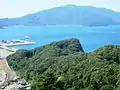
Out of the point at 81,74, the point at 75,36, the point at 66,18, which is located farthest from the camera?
the point at 66,18

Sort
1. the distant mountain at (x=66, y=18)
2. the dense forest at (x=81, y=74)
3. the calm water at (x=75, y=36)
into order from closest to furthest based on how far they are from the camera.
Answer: the dense forest at (x=81, y=74) → the calm water at (x=75, y=36) → the distant mountain at (x=66, y=18)

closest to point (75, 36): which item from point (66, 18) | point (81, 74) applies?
point (66, 18)

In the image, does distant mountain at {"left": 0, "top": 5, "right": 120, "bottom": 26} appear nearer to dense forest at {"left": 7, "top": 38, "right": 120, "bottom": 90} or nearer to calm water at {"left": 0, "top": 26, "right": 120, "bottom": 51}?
calm water at {"left": 0, "top": 26, "right": 120, "bottom": 51}

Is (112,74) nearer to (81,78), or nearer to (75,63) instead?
(81,78)

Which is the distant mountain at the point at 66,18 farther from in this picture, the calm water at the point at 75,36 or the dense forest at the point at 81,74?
the dense forest at the point at 81,74

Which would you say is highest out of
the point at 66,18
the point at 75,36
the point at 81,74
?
the point at 81,74

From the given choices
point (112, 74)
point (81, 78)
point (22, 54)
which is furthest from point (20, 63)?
point (112, 74)

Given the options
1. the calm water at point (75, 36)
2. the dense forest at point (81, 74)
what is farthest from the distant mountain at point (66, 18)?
the dense forest at point (81, 74)

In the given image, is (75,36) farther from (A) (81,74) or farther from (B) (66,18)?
(A) (81,74)

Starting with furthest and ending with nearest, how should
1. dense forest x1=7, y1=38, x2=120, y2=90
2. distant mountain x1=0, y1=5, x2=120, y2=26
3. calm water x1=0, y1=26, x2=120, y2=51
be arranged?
distant mountain x1=0, y1=5, x2=120, y2=26
calm water x1=0, y1=26, x2=120, y2=51
dense forest x1=7, y1=38, x2=120, y2=90

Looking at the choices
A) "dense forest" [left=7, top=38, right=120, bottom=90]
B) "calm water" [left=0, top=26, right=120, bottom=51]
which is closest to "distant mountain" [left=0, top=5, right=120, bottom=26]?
"calm water" [left=0, top=26, right=120, bottom=51]

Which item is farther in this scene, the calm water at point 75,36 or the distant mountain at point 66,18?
the distant mountain at point 66,18
